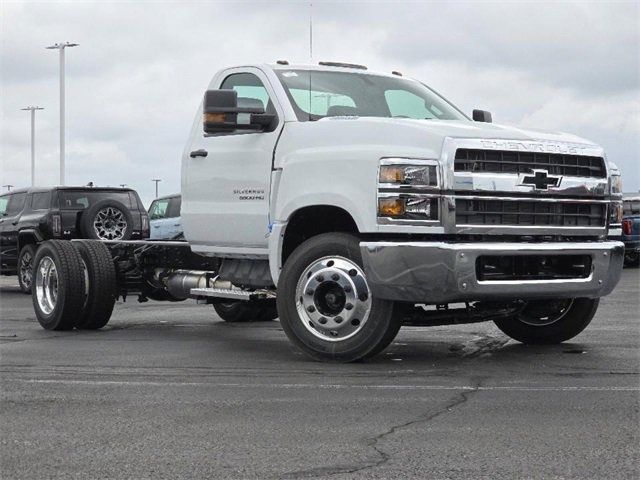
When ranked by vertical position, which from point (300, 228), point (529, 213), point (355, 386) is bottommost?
point (355, 386)

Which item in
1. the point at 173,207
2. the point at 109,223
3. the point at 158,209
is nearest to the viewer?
the point at 109,223

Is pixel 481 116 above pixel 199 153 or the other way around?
above

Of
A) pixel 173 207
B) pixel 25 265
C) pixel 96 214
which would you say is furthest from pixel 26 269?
pixel 173 207

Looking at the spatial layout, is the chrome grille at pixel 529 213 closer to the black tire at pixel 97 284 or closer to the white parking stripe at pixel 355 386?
the white parking stripe at pixel 355 386

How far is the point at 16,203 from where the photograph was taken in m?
22.0

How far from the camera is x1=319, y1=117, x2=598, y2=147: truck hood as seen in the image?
8484mm

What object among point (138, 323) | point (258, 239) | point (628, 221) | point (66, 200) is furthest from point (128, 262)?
point (628, 221)

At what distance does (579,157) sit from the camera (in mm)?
9000

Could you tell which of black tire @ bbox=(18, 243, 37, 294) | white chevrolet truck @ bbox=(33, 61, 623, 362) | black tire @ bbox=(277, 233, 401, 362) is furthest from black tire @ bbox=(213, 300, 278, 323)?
black tire @ bbox=(18, 243, 37, 294)

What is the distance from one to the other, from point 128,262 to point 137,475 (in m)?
7.29

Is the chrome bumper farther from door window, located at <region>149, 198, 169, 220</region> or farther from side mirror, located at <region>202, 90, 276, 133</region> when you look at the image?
door window, located at <region>149, 198, 169, 220</region>

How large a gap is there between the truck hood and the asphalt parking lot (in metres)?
1.61

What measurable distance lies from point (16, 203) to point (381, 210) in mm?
14862

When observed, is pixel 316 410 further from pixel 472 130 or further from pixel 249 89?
pixel 249 89
